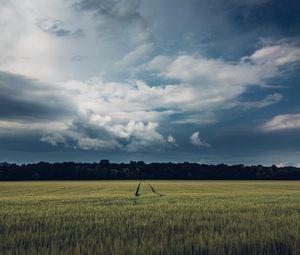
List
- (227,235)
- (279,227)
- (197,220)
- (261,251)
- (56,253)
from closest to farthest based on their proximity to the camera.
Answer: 1. (56,253)
2. (261,251)
3. (227,235)
4. (279,227)
5. (197,220)

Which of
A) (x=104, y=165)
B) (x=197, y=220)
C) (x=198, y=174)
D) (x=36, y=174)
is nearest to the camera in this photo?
(x=197, y=220)

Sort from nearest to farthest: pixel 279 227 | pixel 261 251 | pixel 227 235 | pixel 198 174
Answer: pixel 261 251
pixel 227 235
pixel 279 227
pixel 198 174

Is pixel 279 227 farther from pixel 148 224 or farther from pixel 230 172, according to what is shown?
pixel 230 172

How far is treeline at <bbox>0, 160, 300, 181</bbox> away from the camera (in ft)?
453

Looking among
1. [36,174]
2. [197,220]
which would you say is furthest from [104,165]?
[197,220]

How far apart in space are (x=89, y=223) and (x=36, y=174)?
13471 centimetres

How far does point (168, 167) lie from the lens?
153m

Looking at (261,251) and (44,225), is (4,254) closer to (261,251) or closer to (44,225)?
(44,225)

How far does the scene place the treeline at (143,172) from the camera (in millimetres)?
138000

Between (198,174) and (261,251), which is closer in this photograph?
(261,251)

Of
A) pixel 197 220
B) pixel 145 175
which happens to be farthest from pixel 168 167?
pixel 197 220

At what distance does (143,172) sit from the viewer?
15088 cm

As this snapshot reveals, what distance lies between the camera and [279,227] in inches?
404

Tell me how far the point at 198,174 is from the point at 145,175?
20792 mm
